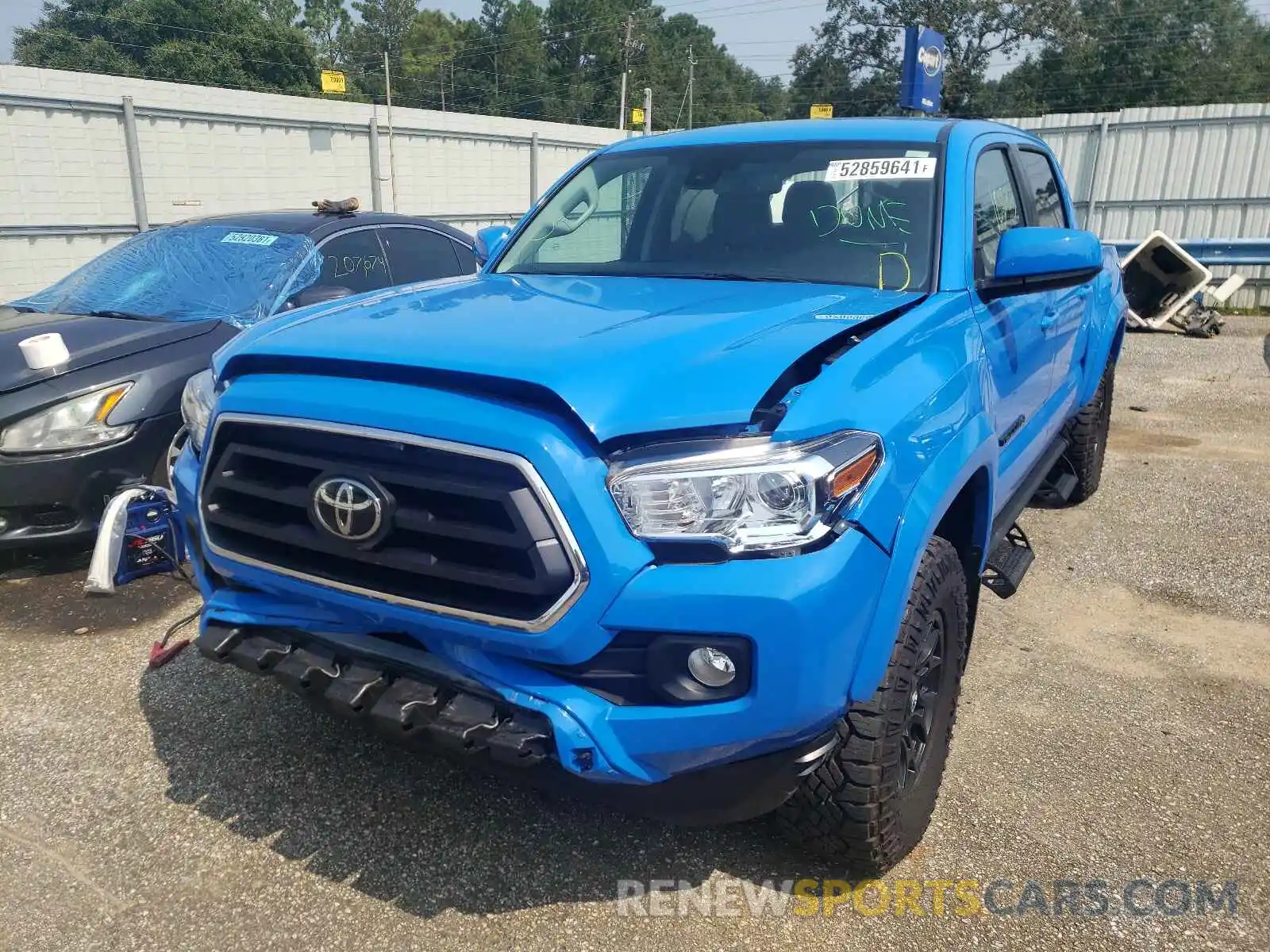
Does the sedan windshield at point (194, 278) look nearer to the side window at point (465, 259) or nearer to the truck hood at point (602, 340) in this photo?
the side window at point (465, 259)

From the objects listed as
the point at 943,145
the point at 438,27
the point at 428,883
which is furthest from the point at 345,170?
the point at 438,27

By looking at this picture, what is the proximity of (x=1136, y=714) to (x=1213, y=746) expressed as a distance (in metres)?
0.24

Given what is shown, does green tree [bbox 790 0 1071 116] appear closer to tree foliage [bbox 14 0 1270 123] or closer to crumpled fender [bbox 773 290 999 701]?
tree foliage [bbox 14 0 1270 123]

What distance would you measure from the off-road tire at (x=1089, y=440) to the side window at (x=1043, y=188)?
3.42 feet

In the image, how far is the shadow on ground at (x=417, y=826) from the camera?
2400mm

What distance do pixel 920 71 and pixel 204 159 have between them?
8.50 metres

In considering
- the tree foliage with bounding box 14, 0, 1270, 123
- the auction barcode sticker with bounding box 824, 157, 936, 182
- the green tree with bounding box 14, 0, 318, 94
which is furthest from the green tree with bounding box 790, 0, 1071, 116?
the auction barcode sticker with bounding box 824, 157, 936, 182

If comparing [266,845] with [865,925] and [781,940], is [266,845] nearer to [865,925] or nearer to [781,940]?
[781,940]

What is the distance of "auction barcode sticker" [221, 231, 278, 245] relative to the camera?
5098mm

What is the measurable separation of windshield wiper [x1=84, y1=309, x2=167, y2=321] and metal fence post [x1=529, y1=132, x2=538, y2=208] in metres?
11.1

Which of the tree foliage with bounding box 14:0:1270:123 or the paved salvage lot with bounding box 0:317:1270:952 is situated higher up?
the tree foliage with bounding box 14:0:1270:123

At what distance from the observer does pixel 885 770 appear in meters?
2.18

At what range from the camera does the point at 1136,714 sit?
127 inches

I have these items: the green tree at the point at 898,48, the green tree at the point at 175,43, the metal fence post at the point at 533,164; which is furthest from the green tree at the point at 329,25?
the metal fence post at the point at 533,164
